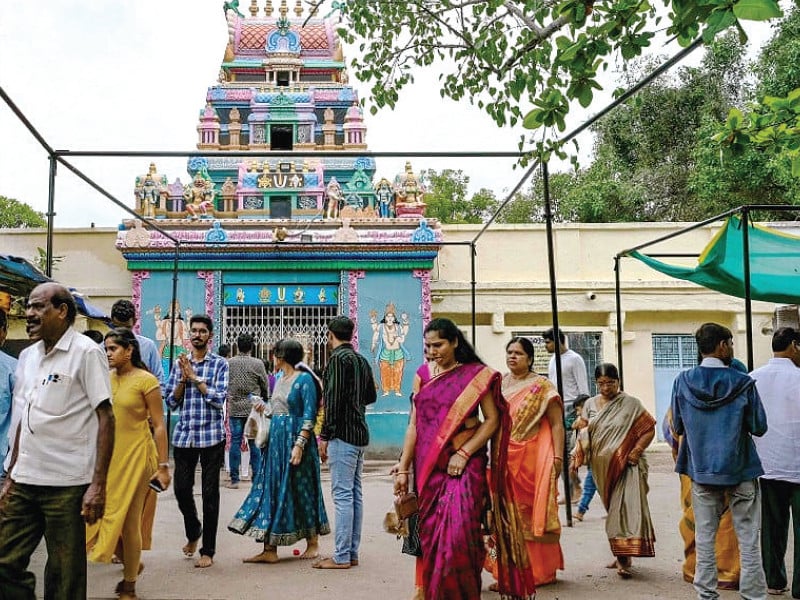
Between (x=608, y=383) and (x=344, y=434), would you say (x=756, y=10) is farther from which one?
(x=344, y=434)

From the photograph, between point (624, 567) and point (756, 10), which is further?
point (624, 567)

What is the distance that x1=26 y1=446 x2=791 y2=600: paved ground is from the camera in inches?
200

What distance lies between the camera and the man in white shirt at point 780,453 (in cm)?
510

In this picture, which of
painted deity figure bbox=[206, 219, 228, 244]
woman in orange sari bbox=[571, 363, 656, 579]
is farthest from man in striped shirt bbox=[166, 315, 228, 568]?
painted deity figure bbox=[206, 219, 228, 244]

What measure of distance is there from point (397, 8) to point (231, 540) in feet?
18.0

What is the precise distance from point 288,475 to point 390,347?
8598 millimetres

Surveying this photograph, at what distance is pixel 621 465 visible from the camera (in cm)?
573

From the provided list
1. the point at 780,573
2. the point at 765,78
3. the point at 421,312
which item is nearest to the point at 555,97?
the point at 780,573

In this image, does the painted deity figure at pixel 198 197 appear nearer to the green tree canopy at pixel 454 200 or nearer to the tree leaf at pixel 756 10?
the tree leaf at pixel 756 10

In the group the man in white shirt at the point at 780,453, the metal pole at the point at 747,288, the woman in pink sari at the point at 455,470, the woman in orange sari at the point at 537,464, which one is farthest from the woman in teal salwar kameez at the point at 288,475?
the metal pole at the point at 747,288

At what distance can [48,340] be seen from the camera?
359cm

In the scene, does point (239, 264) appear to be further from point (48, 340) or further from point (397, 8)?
point (48, 340)

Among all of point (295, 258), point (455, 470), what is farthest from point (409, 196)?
point (455, 470)

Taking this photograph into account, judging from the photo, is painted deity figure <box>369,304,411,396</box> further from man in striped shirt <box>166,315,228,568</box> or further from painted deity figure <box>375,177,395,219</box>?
man in striped shirt <box>166,315,228,568</box>
